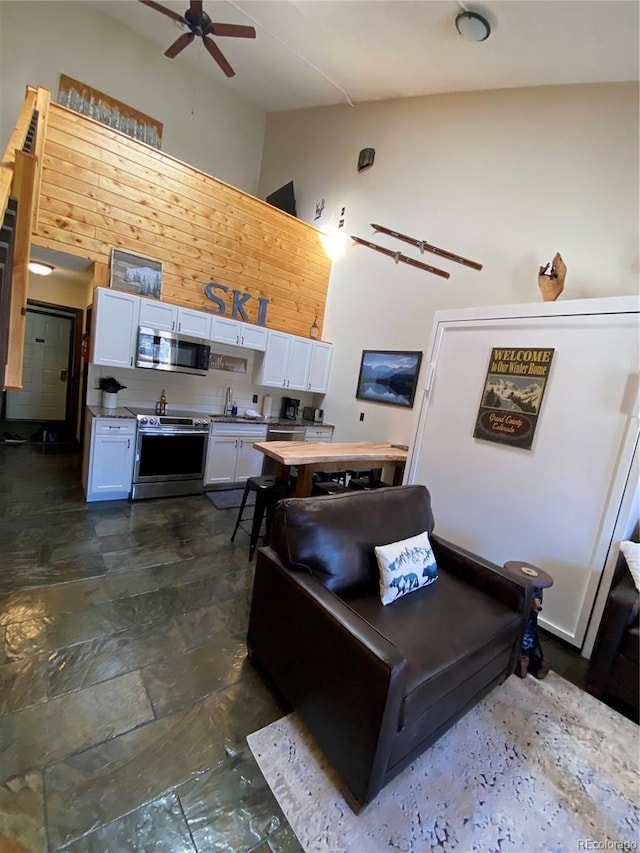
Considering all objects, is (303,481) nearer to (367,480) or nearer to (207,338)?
(367,480)

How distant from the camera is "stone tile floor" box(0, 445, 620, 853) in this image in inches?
48.3

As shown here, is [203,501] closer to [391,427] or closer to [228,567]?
[228,567]

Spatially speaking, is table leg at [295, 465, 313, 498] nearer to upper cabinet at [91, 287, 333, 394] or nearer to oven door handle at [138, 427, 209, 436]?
oven door handle at [138, 427, 209, 436]

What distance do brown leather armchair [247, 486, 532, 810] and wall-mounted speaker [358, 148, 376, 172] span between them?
4549mm

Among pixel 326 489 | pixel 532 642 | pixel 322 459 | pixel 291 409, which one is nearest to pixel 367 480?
pixel 326 489

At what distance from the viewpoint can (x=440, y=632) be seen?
1.61m

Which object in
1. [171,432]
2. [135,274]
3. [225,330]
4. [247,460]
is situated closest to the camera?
[171,432]

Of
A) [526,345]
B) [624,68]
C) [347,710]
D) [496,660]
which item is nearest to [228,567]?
[347,710]

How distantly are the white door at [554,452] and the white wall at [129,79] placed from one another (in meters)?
5.23

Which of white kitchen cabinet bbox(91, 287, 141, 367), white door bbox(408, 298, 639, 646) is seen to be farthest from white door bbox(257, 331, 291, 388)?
white door bbox(408, 298, 639, 646)

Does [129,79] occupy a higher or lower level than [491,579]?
higher

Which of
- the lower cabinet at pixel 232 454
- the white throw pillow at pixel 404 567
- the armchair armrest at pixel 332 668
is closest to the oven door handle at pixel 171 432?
the lower cabinet at pixel 232 454

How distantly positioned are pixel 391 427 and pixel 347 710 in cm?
334

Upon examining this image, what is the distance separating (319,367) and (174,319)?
80.6 inches
